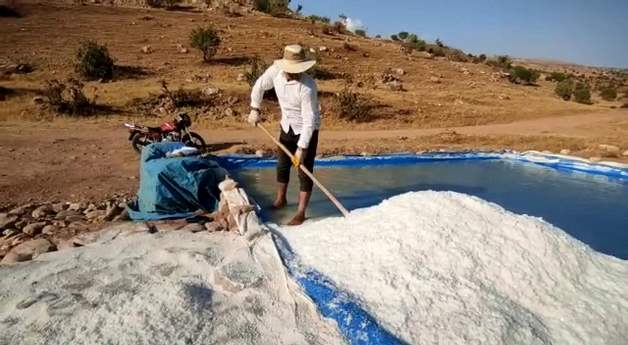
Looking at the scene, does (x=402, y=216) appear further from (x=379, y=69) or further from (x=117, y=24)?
(x=117, y=24)

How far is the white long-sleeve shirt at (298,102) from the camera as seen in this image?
3.44m

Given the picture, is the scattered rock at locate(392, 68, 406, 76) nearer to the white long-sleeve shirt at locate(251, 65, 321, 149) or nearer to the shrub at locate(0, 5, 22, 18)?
the shrub at locate(0, 5, 22, 18)

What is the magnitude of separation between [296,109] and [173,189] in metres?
1.03

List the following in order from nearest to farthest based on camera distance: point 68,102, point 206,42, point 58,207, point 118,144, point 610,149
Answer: point 58,207
point 118,144
point 610,149
point 68,102
point 206,42

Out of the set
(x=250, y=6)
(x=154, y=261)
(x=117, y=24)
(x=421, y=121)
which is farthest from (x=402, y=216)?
(x=250, y=6)

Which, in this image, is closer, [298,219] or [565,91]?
[298,219]

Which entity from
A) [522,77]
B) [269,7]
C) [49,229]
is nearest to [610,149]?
[49,229]

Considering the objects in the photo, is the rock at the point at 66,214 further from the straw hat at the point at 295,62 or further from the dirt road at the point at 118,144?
the straw hat at the point at 295,62

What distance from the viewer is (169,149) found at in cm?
400

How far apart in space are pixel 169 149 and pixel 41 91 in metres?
5.50

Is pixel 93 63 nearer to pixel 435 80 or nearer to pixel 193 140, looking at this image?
pixel 193 140

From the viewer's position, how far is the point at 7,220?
3416 millimetres

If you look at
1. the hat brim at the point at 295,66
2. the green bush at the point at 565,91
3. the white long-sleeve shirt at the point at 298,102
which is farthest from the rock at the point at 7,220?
the green bush at the point at 565,91

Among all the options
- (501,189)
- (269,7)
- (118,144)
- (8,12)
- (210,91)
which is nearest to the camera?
(501,189)
